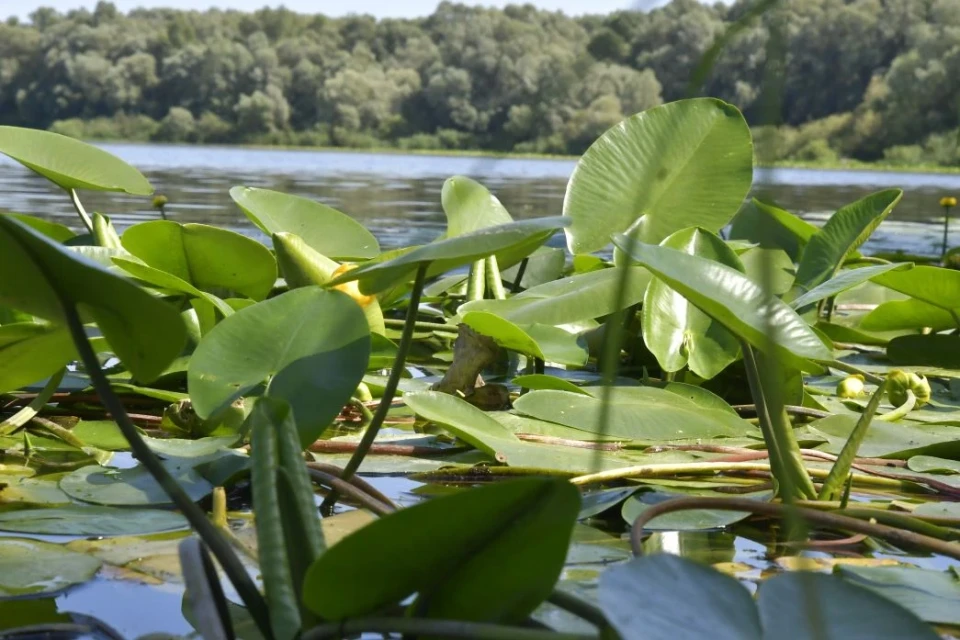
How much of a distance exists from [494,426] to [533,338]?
0.25 meters

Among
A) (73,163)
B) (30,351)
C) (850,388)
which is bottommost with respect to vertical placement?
(850,388)

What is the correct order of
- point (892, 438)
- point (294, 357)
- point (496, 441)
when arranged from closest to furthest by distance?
point (294, 357) → point (496, 441) → point (892, 438)

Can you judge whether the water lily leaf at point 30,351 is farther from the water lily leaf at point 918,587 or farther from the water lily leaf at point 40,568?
the water lily leaf at point 918,587

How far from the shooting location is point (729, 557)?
64 centimetres

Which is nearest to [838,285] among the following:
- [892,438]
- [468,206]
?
[892,438]

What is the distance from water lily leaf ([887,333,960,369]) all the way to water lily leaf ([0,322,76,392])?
105 cm

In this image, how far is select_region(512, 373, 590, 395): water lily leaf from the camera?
0.98 meters

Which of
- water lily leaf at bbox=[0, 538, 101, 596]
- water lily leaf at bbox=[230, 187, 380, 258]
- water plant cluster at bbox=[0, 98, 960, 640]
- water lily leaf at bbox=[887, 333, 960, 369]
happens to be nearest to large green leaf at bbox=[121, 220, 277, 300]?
water plant cluster at bbox=[0, 98, 960, 640]

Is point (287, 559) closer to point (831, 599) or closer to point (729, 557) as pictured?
point (831, 599)

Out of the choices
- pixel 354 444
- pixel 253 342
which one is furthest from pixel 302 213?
pixel 253 342

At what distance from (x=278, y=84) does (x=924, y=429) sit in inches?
560

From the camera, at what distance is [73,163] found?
1.16 metres

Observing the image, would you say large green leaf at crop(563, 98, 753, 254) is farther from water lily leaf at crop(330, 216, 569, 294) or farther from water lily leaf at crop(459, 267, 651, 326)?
water lily leaf at crop(330, 216, 569, 294)

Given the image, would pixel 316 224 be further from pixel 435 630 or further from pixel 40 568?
pixel 435 630
